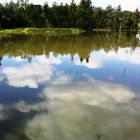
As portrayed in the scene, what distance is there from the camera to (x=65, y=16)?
368 feet

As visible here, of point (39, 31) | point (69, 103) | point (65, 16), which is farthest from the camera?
point (65, 16)

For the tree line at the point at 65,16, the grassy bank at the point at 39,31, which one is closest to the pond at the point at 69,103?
the grassy bank at the point at 39,31

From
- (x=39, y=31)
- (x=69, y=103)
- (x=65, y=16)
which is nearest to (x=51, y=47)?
(x=69, y=103)

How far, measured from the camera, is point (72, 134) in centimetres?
1223

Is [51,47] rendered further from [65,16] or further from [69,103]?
[65,16]

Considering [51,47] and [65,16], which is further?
[65,16]

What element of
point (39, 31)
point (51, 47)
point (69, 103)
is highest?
point (69, 103)

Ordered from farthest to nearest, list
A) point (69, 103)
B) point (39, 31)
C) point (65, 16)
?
point (65, 16) → point (39, 31) → point (69, 103)

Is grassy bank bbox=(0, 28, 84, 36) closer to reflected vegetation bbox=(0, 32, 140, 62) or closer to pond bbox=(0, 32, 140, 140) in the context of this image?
reflected vegetation bbox=(0, 32, 140, 62)

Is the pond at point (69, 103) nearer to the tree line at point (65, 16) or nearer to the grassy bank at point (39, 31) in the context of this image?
the grassy bank at point (39, 31)

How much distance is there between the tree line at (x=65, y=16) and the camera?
101 m

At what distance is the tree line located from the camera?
10143cm

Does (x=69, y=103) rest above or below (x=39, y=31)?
above

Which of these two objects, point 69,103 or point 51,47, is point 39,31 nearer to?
point 51,47
